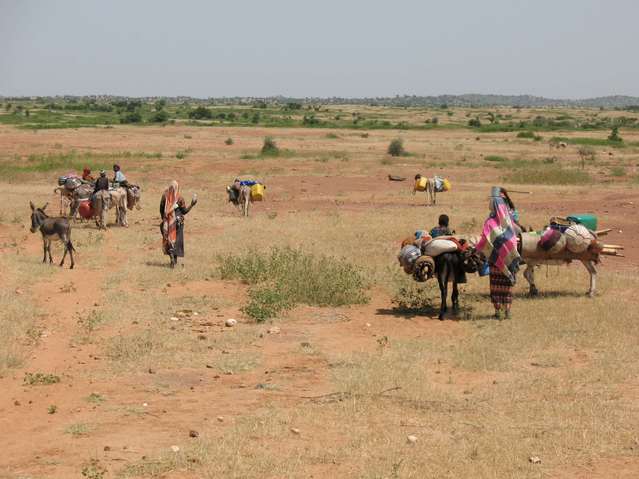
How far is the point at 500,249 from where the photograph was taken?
44.1 ft

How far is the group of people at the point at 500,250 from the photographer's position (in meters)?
13.5

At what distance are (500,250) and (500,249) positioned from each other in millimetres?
16

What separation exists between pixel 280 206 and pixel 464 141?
38.1m

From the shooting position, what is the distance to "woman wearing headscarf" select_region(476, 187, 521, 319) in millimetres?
13469

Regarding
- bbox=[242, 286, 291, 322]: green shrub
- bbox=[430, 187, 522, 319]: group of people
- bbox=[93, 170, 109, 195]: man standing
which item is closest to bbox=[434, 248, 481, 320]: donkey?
bbox=[430, 187, 522, 319]: group of people

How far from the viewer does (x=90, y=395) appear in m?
10.1

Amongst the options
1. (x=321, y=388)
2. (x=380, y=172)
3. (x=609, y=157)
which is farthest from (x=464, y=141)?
(x=321, y=388)

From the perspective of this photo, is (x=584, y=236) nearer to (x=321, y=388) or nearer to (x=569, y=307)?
(x=569, y=307)

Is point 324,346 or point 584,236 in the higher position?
point 584,236

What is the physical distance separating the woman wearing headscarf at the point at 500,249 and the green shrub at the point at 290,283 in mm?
2516

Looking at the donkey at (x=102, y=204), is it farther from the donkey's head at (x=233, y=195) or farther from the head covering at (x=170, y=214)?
the head covering at (x=170, y=214)

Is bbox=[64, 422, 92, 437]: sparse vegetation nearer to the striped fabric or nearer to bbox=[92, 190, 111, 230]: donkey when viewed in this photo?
the striped fabric

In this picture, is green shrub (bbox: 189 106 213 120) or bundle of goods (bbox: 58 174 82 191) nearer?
bundle of goods (bbox: 58 174 82 191)

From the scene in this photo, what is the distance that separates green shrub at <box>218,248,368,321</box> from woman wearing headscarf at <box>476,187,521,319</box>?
252 cm
